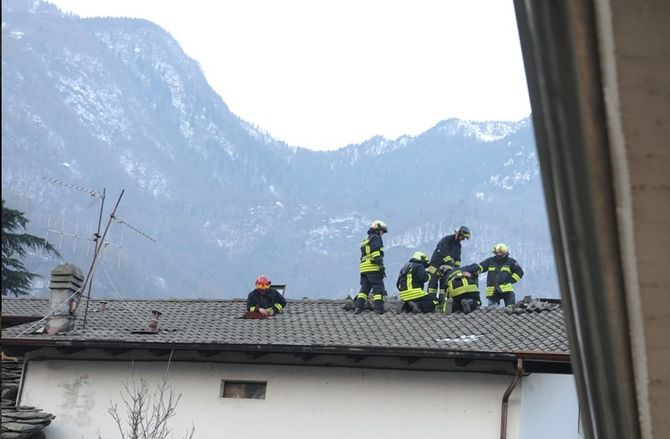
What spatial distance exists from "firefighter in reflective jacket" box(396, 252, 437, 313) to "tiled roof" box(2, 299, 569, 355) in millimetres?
341

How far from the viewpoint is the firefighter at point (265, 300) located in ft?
68.8

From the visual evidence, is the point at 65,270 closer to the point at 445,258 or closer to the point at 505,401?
the point at 445,258

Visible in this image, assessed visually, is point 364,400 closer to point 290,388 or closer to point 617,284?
point 290,388

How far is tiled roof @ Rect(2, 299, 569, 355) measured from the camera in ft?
56.7

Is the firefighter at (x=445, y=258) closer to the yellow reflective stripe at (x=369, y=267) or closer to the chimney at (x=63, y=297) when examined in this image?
the yellow reflective stripe at (x=369, y=267)

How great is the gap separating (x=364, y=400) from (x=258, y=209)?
16913 cm

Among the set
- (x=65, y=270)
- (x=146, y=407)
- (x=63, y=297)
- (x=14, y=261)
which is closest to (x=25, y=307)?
(x=65, y=270)

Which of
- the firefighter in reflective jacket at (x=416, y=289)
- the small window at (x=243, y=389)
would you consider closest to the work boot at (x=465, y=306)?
the firefighter in reflective jacket at (x=416, y=289)

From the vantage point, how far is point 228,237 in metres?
176

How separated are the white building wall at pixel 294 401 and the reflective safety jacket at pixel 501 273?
4638 mm

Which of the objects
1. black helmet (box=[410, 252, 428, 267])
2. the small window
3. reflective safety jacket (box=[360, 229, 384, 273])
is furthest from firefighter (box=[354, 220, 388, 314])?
the small window

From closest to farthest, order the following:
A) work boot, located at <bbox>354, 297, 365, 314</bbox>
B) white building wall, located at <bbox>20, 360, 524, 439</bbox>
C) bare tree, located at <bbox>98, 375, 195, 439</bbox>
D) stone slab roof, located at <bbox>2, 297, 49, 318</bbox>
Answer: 1. white building wall, located at <bbox>20, 360, 524, 439</bbox>
2. bare tree, located at <bbox>98, 375, 195, 439</bbox>
3. work boot, located at <bbox>354, 297, 365, 314</bbox>
4. stone slab roof, located at <bbox>2, 297, 49, 318</bbox>

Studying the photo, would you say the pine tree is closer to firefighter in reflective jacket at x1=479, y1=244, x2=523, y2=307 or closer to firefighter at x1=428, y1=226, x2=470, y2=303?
firefighter at x1=428, y1=226, x2=470, y2=303

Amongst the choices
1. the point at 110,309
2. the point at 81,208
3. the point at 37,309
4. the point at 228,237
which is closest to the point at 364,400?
the point at 110,309
